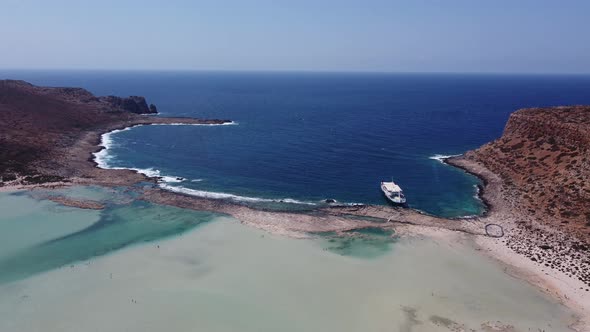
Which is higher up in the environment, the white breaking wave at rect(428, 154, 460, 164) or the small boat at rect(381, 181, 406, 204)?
the small boat at rect(381, 181, 406, 204)

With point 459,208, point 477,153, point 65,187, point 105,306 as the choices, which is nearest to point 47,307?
point 105,306

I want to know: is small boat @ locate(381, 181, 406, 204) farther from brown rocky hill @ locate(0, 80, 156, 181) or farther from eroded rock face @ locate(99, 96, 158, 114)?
eroded rock face @ locate(99, 96, 158, 114)

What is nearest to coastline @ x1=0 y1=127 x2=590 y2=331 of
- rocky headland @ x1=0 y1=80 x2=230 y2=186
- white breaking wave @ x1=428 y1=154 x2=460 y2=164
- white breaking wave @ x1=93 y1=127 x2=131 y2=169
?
rocky headland @ x1=0 y1=80 x2=230 y2=186

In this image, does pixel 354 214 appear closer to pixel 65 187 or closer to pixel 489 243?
pixel 489 243

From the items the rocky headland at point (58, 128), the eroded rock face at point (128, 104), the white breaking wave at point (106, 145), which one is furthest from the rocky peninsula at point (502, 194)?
the eroded rock face at point (128, 104)

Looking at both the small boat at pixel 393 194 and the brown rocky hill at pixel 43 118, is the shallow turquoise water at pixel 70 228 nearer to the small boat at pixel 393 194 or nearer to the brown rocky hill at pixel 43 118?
the brown rocky hill at pixel 43 118

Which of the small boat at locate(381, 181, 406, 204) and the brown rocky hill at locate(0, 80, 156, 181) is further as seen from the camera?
the brown rocky hill at locate(0, 80, 156, 181)
